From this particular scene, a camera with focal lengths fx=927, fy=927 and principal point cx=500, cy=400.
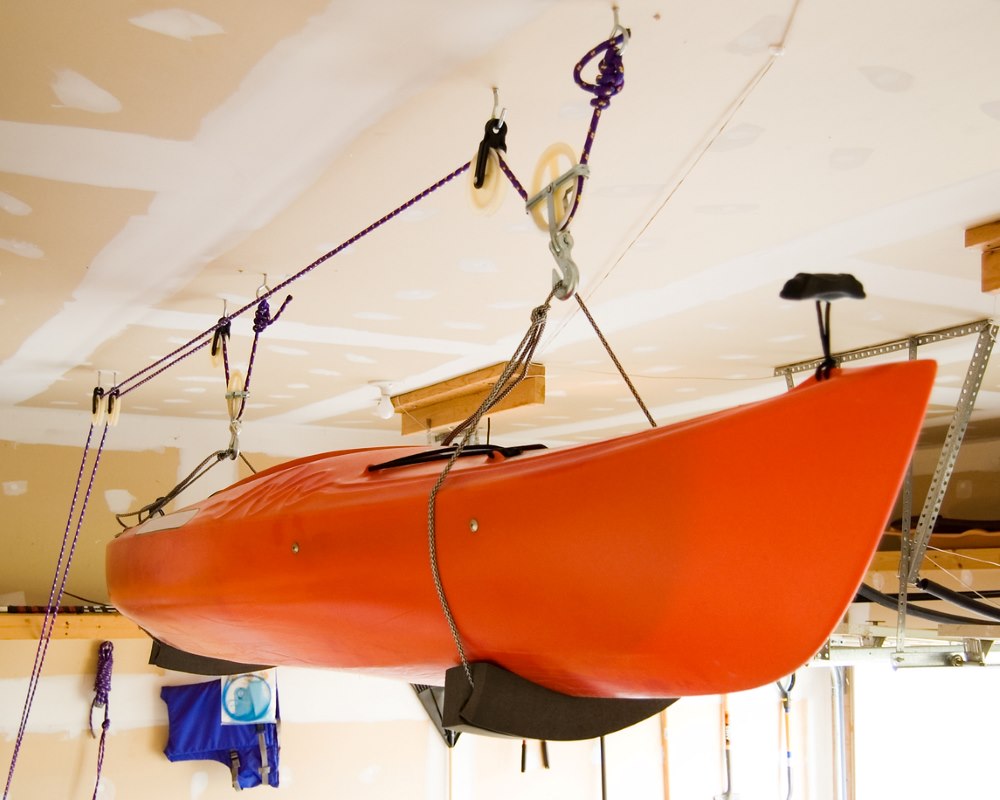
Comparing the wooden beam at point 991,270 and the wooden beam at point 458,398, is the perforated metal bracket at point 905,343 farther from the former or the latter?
the wooden beam at point 458,398

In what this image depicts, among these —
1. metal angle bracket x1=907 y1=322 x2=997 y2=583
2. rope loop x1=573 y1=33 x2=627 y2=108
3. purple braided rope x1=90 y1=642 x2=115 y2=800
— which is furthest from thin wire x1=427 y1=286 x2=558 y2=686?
purple braided rope x1=90 y1=642 x2=115 y2=800

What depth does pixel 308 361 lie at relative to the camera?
9.88ft

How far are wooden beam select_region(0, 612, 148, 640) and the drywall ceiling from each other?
1.10 meters

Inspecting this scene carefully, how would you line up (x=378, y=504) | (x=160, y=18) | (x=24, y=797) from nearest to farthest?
(x=160, y=18) < (x=378, y=504) < (x=24, y=797)

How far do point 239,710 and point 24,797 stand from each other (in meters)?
0.85

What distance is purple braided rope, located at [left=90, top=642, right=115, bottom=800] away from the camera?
12.2 ft

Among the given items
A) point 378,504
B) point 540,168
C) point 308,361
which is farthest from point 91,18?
point 308,361

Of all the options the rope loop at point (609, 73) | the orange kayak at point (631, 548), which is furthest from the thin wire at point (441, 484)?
the rope loop at point (609, 73)

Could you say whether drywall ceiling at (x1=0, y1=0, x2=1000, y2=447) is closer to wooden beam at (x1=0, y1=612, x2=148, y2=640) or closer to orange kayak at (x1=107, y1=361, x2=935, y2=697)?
orange kayak at (x1=107, y1=361, x2=935, y2=697)

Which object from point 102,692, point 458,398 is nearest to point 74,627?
point 102,692

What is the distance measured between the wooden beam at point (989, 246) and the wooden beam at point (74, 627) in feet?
10.1

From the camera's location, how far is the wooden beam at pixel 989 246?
1751 millimetres

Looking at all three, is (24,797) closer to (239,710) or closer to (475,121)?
(239,710)

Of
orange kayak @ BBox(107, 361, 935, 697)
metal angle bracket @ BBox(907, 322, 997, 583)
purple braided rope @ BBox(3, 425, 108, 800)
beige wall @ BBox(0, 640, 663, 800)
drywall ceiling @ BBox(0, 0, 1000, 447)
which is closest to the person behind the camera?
orange kayak @ BBox(107, 361, 935, 697)
